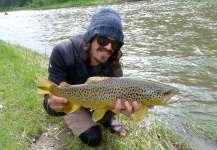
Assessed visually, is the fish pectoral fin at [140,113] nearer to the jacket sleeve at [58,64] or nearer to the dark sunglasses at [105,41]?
the dark sunglasses at [105,41]

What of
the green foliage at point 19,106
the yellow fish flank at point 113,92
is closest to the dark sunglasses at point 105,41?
the yellow fish flank at point 113,92

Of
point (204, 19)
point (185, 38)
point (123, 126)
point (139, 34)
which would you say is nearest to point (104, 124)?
point (123, 126)

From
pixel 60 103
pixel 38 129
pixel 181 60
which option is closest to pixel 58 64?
pixel 60 103

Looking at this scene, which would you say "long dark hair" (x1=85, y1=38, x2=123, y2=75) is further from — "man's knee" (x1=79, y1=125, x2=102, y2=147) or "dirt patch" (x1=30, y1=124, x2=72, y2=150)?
"dirt patch" (x1=30, y1=124, x2=72, y2=150)

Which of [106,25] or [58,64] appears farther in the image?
[58,64]

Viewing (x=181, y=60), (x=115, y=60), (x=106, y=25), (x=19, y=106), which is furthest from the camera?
(x=181, y=60)

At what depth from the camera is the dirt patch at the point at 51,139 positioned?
3.53 m

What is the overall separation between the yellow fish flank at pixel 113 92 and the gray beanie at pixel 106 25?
543mm

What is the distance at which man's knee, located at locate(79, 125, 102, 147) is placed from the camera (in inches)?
136

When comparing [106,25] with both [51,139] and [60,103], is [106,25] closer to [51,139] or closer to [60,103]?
[60,103]

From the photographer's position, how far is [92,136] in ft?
11.3

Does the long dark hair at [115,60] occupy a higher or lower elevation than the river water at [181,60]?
higher

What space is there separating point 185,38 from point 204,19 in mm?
4326

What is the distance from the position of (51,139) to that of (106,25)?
1791 millimetres
